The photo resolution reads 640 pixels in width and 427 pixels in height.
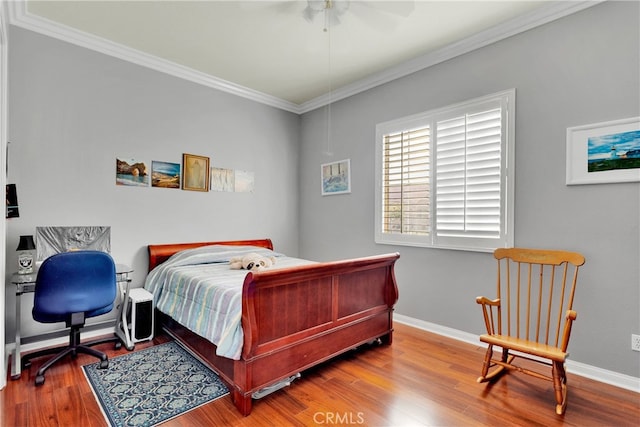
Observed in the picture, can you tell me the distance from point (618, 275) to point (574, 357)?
0.71 metres

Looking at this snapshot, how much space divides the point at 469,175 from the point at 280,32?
2194 mm

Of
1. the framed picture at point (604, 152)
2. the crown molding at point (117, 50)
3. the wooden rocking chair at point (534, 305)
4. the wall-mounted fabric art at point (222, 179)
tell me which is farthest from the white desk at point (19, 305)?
the framed picture at point (604, 152)

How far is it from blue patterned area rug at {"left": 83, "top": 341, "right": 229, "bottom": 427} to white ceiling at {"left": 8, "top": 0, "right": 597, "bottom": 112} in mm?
2857

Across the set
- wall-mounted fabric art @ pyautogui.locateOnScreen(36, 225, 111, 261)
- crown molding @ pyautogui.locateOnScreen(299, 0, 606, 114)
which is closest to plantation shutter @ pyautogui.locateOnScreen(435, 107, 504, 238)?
crown molding @ pyautogui.locateOnScreen(299, 0, 606, 114)

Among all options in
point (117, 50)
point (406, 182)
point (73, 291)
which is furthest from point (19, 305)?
point (406, 182)

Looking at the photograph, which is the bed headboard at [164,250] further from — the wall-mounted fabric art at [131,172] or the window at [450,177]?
the window at [450,177]

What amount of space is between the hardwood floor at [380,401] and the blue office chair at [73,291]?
21 centimetres

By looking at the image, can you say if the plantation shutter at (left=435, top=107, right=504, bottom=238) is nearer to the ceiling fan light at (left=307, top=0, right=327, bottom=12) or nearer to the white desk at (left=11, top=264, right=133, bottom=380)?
the ceiling fan light at (left=307, top=0, right=327, bottom=12)

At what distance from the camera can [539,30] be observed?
2666 mm

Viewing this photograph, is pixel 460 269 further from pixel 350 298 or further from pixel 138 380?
pixel 138 380

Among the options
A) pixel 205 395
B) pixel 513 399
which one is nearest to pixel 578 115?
pixel 513 399

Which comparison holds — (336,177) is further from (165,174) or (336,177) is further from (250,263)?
(165,174)

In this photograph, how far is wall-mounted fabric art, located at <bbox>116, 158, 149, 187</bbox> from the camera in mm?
3293

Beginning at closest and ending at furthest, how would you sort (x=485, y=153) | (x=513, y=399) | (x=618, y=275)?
(x=513, y=399)
(x=618, y=275)
(x=485, y=153)
